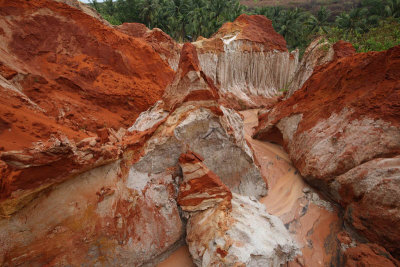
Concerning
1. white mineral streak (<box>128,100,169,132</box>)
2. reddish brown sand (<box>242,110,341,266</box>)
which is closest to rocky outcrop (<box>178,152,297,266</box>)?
reddish brown sand (<box>242,110,341,266</box>)

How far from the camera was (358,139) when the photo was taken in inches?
129

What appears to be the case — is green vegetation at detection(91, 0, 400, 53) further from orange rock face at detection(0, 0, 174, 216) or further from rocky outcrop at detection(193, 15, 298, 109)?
orange rock face at detection(0, 0, 174, 216)

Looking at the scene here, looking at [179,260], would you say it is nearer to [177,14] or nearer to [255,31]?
[255,31]

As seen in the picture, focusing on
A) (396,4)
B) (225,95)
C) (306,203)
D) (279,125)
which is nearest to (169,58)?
(225,95)

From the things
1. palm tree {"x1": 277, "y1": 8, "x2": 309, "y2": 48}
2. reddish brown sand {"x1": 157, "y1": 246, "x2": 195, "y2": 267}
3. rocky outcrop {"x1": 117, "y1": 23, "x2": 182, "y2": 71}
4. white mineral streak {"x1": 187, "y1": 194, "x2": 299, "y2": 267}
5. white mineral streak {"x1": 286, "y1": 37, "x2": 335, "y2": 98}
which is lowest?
reddish brown sand {"x1": 157, "y1": 246, "x2": 195, "y2": 267}

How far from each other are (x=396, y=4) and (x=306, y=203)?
87.0 ft

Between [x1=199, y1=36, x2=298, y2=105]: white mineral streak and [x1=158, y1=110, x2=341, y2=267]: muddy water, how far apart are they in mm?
6671

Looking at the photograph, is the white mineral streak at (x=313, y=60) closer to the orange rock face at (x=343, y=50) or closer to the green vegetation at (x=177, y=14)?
the orange rock face at (x=343, y=50)

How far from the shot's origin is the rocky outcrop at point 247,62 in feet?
33.6

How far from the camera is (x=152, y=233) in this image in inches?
101

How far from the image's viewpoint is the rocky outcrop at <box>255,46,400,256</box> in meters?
2.65

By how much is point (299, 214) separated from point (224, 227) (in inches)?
69.6

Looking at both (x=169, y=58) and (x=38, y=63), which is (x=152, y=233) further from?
(x=169, y=58)

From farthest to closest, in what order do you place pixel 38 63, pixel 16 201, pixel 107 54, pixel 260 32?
1. pixel 260 32
2. pixel 107 54
3. pixel 38 63
4. pixel 16 201
